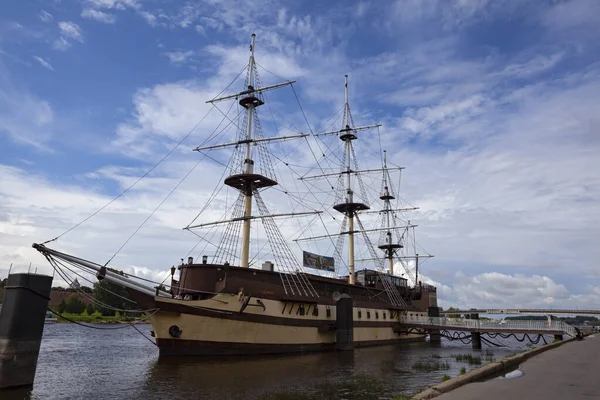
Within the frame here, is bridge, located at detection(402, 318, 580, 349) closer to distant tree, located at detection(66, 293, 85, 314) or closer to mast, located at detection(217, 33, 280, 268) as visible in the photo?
mast, located at detection(217, 33, 280, 268)

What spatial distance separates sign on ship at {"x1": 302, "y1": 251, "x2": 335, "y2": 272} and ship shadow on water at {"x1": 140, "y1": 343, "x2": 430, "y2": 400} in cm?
1010

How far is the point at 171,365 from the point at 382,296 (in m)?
26.3

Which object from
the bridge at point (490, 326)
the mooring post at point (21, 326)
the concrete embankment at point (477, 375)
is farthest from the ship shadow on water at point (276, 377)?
the bridge at point (490, 326)

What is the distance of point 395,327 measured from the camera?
145 feet

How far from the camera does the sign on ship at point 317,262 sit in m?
36.6

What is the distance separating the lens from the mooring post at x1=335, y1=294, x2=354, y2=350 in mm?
32594

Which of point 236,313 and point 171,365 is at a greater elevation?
point 236,313

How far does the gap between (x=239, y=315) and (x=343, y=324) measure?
9.92 m

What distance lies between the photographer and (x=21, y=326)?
591 inches

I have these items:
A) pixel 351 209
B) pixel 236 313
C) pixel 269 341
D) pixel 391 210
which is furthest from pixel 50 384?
pixel 391 210

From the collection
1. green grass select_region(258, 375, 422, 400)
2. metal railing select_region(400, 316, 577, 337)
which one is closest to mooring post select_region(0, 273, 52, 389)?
green grass select_region(258, 375, 422, 400)

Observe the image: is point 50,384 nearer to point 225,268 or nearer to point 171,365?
point 171,365

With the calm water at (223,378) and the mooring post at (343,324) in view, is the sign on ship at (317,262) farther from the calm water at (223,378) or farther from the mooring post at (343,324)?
the calm water at (223,378)

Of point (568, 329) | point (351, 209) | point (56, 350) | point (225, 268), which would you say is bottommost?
point (56, 350)
